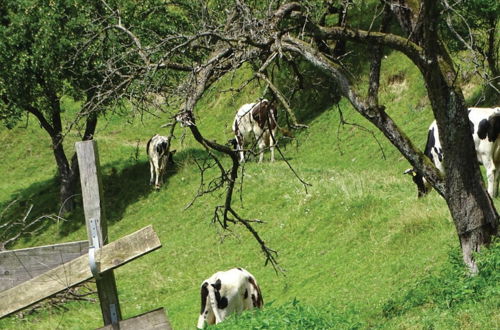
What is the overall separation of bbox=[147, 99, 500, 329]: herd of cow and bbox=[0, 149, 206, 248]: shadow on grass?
101 centimetres

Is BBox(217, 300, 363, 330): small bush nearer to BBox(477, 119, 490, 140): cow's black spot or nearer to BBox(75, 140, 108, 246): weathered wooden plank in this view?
BBox(75, 140, 108, 246): weathered wooden plank

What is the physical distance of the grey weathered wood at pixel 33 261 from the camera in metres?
6.93

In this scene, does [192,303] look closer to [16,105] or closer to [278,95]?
[278,95]

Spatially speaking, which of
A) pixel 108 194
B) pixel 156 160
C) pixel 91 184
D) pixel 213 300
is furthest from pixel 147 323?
pixel 108 194

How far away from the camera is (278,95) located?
32.9ft

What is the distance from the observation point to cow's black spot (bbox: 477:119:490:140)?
2145 cm

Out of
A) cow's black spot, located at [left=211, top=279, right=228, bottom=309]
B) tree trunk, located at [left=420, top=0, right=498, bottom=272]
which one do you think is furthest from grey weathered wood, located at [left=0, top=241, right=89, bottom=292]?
cow's black spot, located at [left=211, top=279, right=228, bottom=309]

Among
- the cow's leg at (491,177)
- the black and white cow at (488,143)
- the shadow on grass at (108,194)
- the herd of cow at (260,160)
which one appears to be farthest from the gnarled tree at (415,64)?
the shadow on grass at (108,194)

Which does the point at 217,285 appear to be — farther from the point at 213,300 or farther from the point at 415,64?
the point at 415,64

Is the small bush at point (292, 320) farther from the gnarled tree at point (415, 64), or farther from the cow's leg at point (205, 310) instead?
the cow's leg at point (205, 310)

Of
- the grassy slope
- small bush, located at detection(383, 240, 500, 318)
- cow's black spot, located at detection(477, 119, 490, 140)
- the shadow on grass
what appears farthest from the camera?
the shadow on grass

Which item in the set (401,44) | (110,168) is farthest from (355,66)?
(401,44)

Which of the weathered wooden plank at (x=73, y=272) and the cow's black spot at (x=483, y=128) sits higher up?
the weathered wooden plank at (x=73, y=272)

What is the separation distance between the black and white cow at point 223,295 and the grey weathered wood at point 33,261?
28.7 feet
